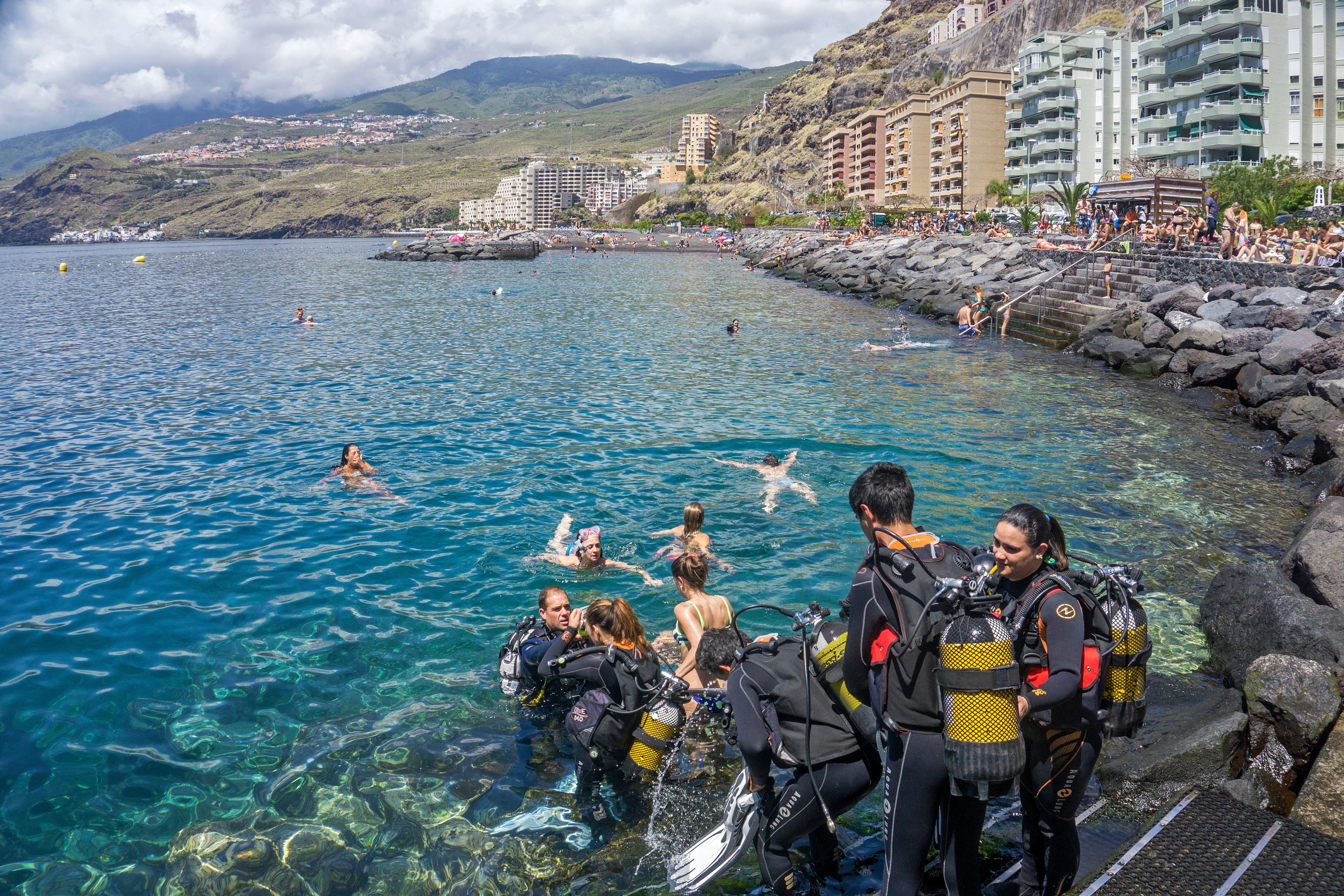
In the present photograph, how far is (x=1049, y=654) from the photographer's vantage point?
368 centimetres

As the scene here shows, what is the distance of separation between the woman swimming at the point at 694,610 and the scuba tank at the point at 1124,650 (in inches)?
96.7

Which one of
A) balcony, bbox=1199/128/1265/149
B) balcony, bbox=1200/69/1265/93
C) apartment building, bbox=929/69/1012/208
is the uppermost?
apartment building, bbox=929/69/1012/208

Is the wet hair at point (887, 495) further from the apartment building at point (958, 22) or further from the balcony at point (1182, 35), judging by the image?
the apartment building at point (958, 22)

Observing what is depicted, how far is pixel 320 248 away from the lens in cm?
13900

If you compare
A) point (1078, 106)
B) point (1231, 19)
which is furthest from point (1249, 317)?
point (1078, 106)

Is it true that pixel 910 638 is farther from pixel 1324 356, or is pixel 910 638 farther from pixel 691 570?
pixel 1324 356

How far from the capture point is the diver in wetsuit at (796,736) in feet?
12.6

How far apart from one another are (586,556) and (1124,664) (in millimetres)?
6121

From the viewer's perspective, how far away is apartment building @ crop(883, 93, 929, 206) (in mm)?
113625

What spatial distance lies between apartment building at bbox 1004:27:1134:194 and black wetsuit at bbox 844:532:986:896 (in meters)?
81.8

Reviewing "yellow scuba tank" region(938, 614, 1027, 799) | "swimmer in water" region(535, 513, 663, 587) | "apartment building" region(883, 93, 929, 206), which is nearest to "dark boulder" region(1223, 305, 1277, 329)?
"swimmer in water" region(535, 513, 663, 587)

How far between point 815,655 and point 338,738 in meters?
4.34

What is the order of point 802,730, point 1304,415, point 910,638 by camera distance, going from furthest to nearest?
point 1304,415 → point 802,730 → point 910,638

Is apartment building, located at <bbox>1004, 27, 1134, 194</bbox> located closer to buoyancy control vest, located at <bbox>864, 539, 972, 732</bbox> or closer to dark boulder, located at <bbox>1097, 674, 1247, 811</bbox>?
dark boulder, located at <bbox>1097, 674, 1247, 811</bbox>
